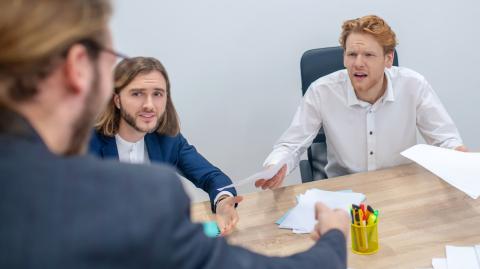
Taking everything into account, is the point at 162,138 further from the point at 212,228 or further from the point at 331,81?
the point at 331,81

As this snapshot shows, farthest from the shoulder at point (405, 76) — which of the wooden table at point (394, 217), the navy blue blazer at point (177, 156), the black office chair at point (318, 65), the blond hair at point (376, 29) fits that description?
the navy blue blazer at point (177, 156)

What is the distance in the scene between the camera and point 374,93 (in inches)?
84.7

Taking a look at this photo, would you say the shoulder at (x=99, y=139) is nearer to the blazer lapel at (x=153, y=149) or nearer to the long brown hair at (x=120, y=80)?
the long brown hair at (x=120, y=80)

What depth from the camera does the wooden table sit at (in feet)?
4.50

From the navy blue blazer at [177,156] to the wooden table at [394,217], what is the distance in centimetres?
18

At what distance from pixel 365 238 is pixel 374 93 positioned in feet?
3.07

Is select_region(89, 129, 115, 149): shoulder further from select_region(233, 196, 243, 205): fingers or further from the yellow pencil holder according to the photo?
the yellow pencil holder

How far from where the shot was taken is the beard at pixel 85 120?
0.67m

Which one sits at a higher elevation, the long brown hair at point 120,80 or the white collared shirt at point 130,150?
the long brown hair at point 120,80

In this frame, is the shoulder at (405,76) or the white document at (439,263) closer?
the white document at (439,263)

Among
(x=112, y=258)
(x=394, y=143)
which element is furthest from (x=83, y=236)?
(x=394, y=143)

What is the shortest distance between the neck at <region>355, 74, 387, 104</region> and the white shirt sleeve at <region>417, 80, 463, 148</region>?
156 millimetres

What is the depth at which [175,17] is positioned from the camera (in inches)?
102

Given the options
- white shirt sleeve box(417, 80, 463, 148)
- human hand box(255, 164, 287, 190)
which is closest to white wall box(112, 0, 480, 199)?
→ white shirt sleeve box(417, 80, 463, 148)
